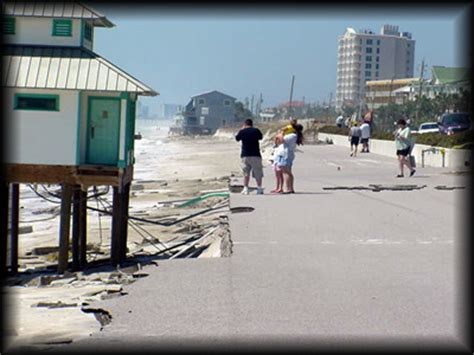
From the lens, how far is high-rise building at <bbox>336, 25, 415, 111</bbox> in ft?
582

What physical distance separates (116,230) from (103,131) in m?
2.04

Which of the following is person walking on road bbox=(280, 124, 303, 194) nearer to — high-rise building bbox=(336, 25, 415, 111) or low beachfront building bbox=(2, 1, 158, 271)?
low beachfront building bbox=(2, 1, 158, 271)

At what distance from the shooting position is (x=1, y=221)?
58.2 ft

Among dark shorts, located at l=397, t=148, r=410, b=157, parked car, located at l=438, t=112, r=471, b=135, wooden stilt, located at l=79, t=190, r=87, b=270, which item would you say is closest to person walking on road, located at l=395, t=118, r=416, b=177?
dark shorts, located at l=397, t=148, r=410, b=157

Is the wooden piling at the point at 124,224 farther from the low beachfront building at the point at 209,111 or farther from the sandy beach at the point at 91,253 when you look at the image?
the low beachfront building at the point at 209,111

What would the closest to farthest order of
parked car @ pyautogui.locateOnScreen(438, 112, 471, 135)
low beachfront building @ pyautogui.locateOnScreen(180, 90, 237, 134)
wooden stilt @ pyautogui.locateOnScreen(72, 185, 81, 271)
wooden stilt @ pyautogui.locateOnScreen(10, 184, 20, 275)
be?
wooden stilt @ pyautogui.locateOnScreen(10, 184, 20, 275)
wooden stilt @ pyautogui.locateOnScreen(72, 185, 81, 271)
parked car @ pyautogui.locateOnScreen(438, 112, 471, 135)
low beachfront building @ pyautogui.locateOnScreen(180, 90, 237, 134)

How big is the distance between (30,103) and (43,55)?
970mm

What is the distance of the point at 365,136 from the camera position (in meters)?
42.8

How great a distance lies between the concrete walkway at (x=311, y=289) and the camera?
8148mm

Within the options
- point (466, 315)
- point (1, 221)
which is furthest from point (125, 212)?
point (466, 315)

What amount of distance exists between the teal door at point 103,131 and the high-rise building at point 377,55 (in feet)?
513

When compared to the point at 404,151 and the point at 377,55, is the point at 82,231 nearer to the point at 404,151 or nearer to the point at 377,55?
the point at 404,151

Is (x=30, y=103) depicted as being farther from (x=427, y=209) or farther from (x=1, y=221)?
(x=427, y=209)

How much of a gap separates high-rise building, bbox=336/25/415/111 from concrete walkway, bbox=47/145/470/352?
520 feet
